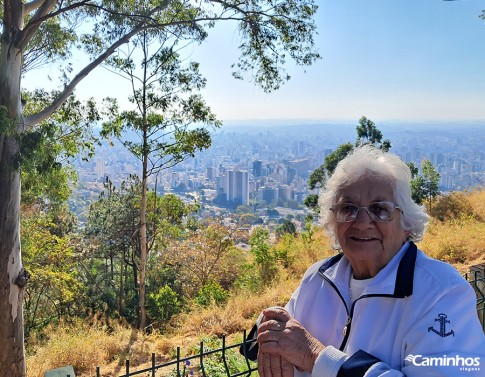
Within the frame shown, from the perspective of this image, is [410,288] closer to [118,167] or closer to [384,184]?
[384,184]

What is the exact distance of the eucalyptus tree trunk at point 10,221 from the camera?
20.2 ft

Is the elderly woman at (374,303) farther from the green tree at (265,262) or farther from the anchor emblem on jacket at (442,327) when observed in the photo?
the green tree at (265,262)

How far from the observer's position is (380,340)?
1219 millimetres

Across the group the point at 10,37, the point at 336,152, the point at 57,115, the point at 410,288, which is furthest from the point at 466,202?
the point at 410,288

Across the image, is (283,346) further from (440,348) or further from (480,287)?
(480,287)

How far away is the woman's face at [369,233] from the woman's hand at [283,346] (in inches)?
11.6

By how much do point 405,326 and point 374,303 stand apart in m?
0.12

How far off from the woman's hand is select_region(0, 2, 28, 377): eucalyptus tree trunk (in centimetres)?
579

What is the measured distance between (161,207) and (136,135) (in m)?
2.80

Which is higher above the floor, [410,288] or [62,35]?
[62,35]

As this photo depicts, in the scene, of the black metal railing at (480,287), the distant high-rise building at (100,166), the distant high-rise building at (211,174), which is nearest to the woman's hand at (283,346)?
the black metal railing at (480,287)

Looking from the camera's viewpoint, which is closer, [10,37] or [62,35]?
[10,37]

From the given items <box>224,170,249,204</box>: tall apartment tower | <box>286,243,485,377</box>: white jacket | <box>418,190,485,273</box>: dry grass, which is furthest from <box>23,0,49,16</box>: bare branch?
<box>224,170,249,204</box>: tall apartment tower

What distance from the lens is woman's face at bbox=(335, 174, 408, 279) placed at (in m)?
1.42
